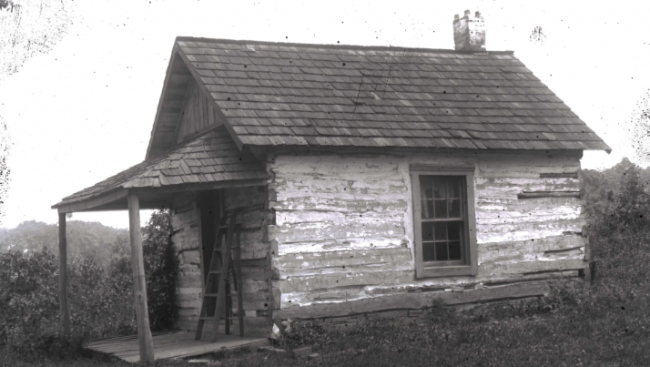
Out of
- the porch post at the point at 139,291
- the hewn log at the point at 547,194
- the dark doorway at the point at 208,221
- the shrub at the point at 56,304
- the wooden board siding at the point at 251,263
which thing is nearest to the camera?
the porch post at the point at 139,291

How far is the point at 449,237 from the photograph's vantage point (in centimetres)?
1387

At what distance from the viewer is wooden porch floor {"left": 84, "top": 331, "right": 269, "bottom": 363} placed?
11398 millimetres

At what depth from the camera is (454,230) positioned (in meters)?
13.9

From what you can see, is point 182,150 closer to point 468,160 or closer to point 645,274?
point 468,160

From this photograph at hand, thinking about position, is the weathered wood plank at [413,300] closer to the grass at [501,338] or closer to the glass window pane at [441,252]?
the grass at [501,338]

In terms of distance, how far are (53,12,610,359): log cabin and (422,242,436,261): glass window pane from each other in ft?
0.15

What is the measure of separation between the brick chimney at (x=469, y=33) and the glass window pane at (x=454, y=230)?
490 centimetres

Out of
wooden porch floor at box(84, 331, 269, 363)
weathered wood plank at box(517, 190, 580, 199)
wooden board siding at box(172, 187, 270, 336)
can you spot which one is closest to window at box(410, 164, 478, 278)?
weathered wood plank at box(517, 190, 580, 199)

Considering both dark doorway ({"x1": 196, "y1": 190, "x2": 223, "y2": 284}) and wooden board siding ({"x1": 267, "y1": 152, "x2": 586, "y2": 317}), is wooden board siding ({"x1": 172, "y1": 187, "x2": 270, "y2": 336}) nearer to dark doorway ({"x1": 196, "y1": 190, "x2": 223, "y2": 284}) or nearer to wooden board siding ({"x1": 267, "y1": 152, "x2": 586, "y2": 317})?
dark doorway ({"x1": 196, "y1": 190, "x2": 223, "y2": 284})

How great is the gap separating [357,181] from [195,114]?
4.05 m

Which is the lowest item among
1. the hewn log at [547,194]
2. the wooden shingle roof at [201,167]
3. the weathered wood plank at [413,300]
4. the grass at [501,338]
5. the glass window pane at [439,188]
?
the grass at [501,338]

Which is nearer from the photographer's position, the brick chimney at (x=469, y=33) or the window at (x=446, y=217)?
the window at (x=446, y=217)

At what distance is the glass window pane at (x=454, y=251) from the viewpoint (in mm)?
13891

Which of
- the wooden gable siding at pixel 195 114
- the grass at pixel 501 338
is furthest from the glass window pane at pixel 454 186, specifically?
the wooden gable siding at pixel 195 114
